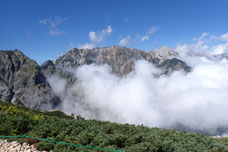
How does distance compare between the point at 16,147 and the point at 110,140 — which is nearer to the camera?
the point at 16,147

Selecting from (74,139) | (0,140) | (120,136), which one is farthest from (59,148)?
(0,140)

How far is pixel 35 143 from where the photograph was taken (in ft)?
48.2

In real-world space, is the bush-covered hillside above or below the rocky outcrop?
above

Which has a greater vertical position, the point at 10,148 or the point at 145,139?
the point at 145,139

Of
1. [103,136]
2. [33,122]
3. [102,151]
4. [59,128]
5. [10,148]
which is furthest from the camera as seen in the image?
[33,122]

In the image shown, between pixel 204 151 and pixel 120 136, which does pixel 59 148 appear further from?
pixel 204 151

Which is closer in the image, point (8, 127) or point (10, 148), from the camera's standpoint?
point (10, 148)

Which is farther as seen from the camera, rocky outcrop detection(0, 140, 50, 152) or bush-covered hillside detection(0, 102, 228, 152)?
rocky outcrop detection(0, 140, 50, 152)

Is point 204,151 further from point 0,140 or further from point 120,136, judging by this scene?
point 0,140

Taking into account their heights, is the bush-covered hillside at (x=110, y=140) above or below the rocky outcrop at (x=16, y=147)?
above

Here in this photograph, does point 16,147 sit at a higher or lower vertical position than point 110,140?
lower

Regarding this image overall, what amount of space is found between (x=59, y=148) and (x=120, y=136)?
483 centimetres

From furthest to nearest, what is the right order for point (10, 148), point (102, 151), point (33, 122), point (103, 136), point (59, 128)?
1. point (33, 122)
2. point (59, 128)
3. point (103, 136)
4. point (10, 148)
5. point (102, 151)

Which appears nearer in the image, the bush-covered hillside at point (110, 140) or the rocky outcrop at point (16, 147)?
the bush-covered hillside at point (110, 140)
